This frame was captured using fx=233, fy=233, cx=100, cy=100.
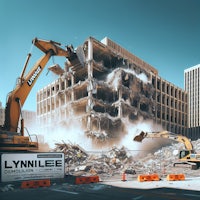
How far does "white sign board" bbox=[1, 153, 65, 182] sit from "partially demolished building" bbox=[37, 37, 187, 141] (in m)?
15.9

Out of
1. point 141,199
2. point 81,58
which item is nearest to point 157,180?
point 141,199

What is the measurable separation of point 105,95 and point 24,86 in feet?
77.7

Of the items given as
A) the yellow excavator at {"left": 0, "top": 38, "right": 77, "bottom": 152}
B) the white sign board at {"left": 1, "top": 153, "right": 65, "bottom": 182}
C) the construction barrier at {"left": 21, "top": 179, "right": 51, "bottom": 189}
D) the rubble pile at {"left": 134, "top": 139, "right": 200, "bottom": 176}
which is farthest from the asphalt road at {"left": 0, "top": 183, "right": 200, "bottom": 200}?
the rubble pile at {"left": 134, "top": 139, "right": 200, "bottom": 176}

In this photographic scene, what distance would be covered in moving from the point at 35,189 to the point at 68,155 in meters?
10.0

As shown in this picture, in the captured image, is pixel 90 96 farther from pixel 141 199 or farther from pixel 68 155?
pixel 141 199

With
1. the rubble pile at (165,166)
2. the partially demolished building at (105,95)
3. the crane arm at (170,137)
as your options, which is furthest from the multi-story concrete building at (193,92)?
the crane arm at (170,137)

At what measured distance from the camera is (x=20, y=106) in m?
14.2

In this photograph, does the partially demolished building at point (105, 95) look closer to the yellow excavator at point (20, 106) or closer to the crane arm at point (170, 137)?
the yellow excavator at point (20, 106)

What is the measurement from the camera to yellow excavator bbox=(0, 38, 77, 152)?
13.1 metres

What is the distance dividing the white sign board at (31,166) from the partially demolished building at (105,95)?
1585cm

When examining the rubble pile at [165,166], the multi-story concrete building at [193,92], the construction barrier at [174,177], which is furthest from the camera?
the multi-story concrete building at [193,92]

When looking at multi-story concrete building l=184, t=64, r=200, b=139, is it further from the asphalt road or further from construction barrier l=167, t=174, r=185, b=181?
the asphalt road

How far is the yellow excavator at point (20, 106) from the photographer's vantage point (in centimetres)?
1307

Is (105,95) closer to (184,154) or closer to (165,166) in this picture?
(165,166)
